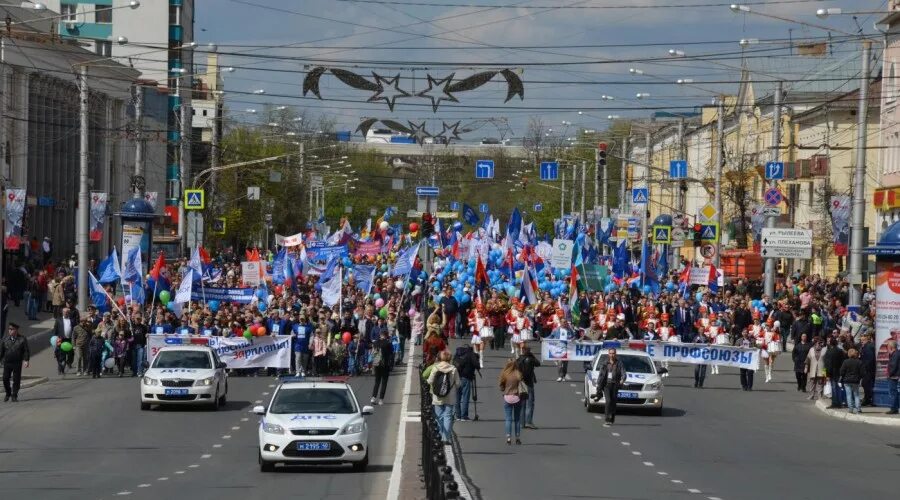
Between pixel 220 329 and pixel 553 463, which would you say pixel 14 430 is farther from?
pixel 220 329

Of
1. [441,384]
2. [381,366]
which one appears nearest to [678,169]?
[381,366]

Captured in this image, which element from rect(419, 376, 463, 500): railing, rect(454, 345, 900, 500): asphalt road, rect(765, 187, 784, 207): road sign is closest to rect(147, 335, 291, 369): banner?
rect(454, 345, 900, 500): asphalt road

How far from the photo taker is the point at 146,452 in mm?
23281

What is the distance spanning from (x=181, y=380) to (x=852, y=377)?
1286 centimetres

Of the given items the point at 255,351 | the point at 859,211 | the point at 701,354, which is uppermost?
the point at 859,211

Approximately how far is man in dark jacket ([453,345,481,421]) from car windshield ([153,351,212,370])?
5043mm

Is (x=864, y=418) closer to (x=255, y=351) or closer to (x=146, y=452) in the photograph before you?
(x=146, y=452)

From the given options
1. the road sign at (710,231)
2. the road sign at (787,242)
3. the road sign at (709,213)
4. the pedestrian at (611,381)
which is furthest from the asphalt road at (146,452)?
the road sign at (709,213)

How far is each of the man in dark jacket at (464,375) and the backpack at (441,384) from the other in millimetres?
3111

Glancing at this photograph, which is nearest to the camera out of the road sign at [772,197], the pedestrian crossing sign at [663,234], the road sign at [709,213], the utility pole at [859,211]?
the utility pole at [859,211]

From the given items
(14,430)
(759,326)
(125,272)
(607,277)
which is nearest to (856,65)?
(607,277)

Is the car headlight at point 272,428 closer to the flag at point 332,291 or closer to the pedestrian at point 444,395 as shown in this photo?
the pedestrian at point 444,395

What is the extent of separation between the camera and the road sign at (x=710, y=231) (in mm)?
53625

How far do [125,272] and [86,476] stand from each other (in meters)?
21.4
